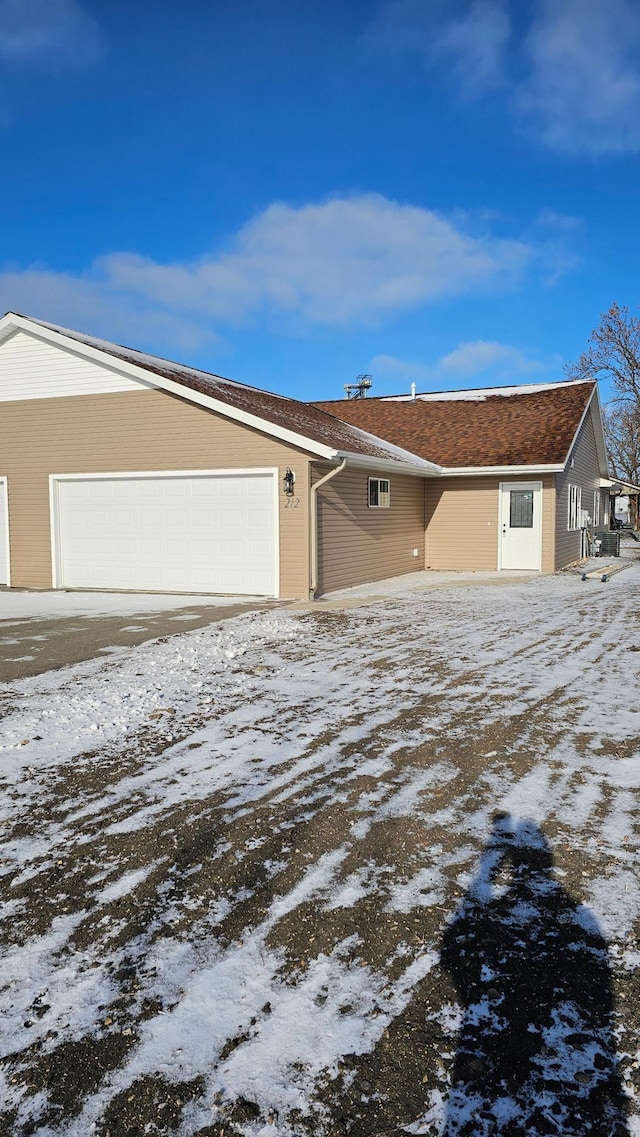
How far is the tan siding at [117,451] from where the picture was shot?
11484 millimetres

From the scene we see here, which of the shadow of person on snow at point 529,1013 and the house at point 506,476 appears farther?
the house at point 506,476

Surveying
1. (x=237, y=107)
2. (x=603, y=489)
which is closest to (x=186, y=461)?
(x=237, y=107)

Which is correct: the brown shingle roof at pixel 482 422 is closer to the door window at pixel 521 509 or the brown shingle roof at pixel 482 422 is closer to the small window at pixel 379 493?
the door window at pixel 521 509

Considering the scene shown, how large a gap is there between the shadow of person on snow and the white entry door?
13.8 metres

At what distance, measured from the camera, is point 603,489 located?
24.1 meters

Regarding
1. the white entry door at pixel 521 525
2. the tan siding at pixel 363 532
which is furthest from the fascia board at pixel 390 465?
the white entry door at pixel 521 525

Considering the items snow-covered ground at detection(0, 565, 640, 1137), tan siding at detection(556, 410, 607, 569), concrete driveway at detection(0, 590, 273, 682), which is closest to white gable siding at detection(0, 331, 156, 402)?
concrete driveway at detection(0, 590, 273, 682)

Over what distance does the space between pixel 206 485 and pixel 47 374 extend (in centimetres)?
400

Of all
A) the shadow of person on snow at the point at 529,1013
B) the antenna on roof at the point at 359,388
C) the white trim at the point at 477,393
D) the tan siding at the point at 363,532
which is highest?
the antenna on roof at the point at 359,388

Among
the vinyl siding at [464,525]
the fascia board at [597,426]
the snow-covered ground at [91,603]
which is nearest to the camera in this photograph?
the snow-covered ground at [91,603]

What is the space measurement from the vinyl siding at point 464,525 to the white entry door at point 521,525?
0.43 feet

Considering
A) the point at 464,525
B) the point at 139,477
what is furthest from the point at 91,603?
the point at 464,525

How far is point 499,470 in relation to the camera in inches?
607

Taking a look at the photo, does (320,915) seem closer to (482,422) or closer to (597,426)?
(482,422)
